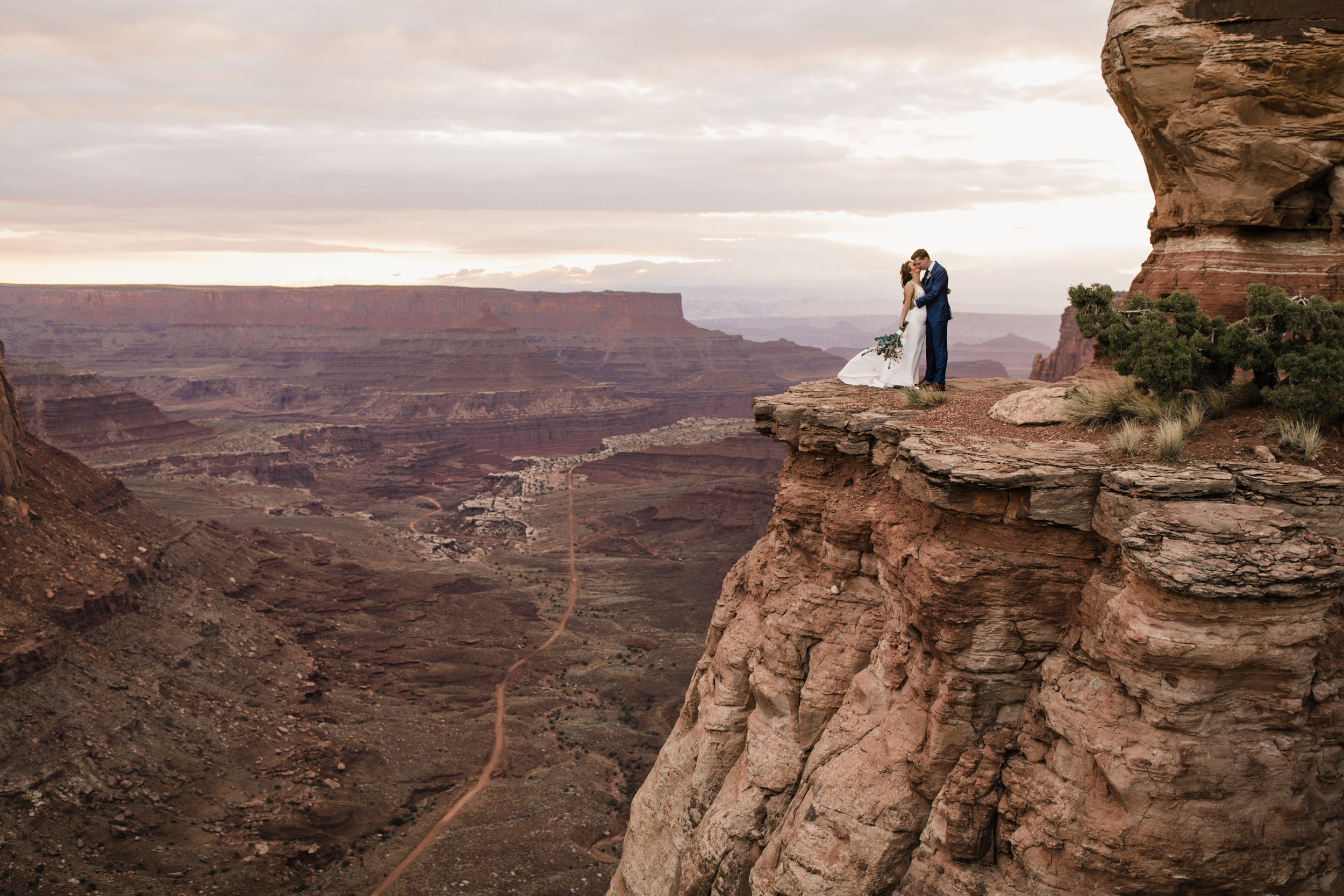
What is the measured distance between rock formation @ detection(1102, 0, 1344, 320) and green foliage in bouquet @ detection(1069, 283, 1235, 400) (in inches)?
48.4

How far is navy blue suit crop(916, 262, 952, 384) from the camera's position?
15.3 m

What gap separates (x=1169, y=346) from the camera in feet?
35.4

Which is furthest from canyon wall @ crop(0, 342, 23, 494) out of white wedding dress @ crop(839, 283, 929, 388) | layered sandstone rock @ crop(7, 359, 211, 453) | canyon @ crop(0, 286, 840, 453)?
canyon @ crop(0, 286, 840, 453)

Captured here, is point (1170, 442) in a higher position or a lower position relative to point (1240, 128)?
lower

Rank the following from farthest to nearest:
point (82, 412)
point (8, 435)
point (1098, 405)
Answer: point (82, 412) < point (8, 435) < point (1098, 405)

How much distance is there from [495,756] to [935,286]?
84.9 feet

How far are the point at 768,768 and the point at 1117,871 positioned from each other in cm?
530

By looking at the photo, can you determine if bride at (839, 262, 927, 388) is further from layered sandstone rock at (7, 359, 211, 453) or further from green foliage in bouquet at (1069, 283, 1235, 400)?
layered sandstone rock at (7, 359, 211, 453)

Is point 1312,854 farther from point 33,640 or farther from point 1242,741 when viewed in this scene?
point 33,640

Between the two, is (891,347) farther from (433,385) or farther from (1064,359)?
(433,385)

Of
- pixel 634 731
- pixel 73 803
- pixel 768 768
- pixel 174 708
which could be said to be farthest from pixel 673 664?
pixel 768 768

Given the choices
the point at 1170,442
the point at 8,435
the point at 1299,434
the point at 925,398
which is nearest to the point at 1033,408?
the point at 925,398

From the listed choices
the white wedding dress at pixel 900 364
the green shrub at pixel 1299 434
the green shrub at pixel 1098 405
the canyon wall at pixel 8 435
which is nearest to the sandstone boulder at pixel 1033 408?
the green shrub at pixel 1098 405

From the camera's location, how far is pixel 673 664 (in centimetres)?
4344
